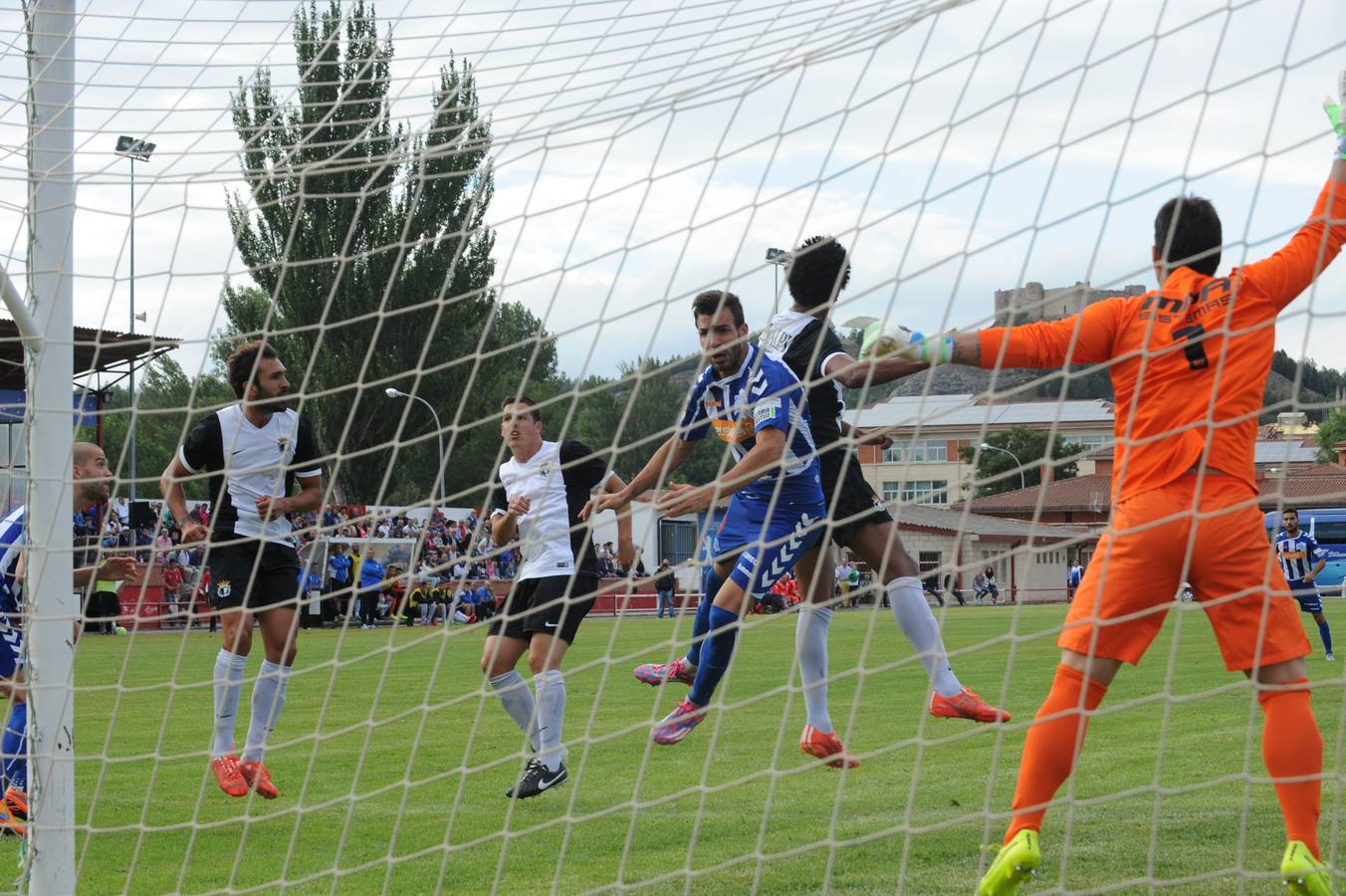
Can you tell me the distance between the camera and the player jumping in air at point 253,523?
545 centimetres

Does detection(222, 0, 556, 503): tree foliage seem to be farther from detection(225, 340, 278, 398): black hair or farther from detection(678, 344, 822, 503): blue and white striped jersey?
detection(678, 344, 822, 503): blue and white striped jersey

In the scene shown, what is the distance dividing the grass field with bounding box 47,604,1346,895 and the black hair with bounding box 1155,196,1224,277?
0.92m

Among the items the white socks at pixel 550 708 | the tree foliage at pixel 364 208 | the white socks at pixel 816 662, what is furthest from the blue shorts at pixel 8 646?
the white socks at pixel 816 662

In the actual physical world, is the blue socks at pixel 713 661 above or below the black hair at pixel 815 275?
below

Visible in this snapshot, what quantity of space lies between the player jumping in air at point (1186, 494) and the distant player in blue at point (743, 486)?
1391 millimetres

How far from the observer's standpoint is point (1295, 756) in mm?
3344

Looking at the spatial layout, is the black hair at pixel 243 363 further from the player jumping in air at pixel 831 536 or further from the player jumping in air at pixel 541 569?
the player jumping in air at pixel 831 536

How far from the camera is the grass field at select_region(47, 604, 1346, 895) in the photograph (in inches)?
149

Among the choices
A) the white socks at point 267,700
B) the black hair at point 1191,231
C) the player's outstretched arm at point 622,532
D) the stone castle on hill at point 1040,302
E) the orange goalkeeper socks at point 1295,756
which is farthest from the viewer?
the player's outstretched arm at point 622,532

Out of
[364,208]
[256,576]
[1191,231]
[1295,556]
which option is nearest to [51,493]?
[364,208]

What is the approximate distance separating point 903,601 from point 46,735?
309 centimetres

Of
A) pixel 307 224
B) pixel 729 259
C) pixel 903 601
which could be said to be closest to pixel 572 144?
pixel 729 259

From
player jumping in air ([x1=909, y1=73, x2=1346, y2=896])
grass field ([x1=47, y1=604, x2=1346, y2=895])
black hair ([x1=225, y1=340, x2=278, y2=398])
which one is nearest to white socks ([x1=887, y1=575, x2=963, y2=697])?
grass field ([x1=47, y1=604, x2=1346, y2=895])

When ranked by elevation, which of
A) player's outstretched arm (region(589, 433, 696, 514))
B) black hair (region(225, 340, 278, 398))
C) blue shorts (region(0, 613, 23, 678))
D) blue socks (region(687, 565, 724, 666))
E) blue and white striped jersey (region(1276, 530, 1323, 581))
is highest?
black hair (region(225, 340, 278, 398))
